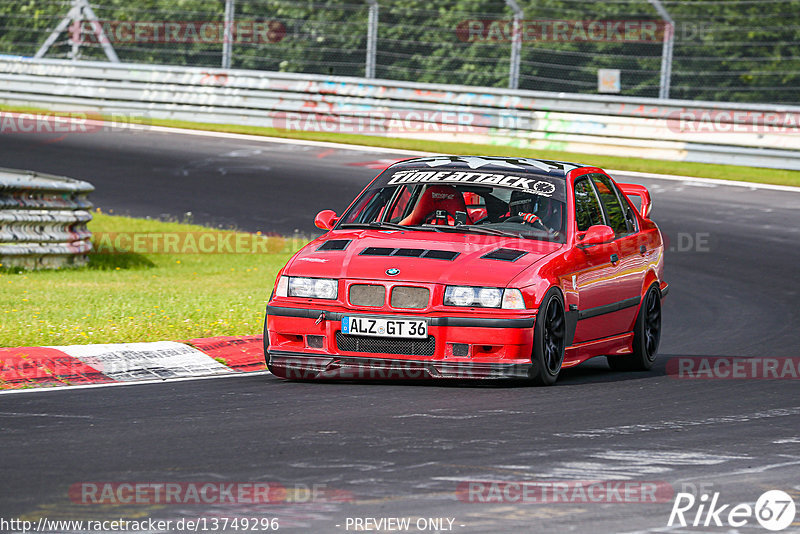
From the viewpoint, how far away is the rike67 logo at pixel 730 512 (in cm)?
507

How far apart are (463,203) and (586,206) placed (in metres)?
0.87

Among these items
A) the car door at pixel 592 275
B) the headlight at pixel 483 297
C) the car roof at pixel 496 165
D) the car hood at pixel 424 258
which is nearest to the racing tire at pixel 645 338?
the car door at pixel 592 275

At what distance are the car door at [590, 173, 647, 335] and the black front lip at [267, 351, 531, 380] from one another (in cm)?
145

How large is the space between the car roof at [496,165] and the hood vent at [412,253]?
48.8 inches

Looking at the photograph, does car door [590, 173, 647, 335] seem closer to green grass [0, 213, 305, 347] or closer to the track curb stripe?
the track curb stripe

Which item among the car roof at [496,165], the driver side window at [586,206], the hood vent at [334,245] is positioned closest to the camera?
the hood vent at [334,245]

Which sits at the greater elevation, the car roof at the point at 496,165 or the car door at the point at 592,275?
the car roof at the point at 496,165

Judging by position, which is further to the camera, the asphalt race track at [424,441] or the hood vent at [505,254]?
the hood vent at [505,254]

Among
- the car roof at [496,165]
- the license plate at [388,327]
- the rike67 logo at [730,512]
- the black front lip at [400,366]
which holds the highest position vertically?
the car roof at [496,165]

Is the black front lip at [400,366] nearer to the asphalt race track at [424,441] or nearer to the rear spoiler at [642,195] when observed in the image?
the asphalt race track at [424,441]

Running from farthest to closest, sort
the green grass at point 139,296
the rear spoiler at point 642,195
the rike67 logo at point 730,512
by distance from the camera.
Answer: the rear spoiler at point 642,195 → the green grass at point 139,296 → the rike67 logo at point 730,512

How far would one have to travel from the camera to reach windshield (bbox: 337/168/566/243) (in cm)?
911

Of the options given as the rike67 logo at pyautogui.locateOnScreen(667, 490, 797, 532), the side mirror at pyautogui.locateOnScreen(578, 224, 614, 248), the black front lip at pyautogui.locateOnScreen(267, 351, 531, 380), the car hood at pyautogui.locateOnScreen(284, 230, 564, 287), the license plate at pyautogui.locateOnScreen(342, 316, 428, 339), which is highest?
the side mirror at pyautogui.locateOnScreen(578, 224, 614, 248)

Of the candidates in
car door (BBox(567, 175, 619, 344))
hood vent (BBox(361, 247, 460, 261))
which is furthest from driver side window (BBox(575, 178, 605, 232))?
hood vent (BBox(361, 247, 460, 261))
